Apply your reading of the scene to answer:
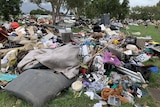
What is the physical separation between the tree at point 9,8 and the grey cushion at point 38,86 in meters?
17.2

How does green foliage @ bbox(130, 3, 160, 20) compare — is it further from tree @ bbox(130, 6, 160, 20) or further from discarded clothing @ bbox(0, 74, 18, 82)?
discarded clothing @ bbox(0, 74, 18, 82)

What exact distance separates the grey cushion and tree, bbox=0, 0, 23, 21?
17179mm

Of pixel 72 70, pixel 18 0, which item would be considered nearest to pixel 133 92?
pixel 72 70

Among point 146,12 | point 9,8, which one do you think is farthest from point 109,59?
point 146,12

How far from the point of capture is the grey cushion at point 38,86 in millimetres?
3732

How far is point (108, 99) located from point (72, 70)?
1101 mm

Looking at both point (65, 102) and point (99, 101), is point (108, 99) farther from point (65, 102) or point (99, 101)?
point (65, 102)

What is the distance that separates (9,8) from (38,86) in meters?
17.8

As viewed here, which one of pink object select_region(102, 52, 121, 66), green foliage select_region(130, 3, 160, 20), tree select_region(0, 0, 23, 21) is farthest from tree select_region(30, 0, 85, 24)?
green foliage select_region(130, 3, 160, 20)

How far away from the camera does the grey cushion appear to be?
3.73m

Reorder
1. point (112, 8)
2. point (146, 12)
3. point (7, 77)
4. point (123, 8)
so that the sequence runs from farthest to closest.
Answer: point (146, 12) < point (123, 8) < point (112, 8) < point (7, 77)

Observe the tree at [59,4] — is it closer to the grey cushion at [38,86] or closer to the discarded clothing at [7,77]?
the discarded clothing at [7,77]

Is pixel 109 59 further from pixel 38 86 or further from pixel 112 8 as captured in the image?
pixel 112 8

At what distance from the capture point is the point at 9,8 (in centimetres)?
2011
